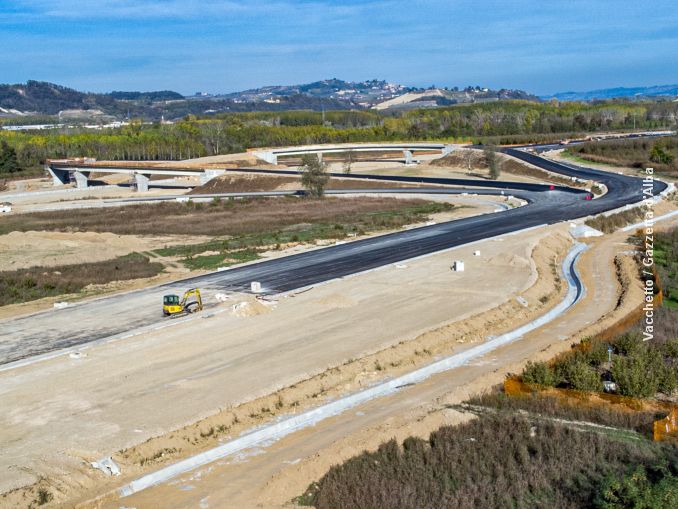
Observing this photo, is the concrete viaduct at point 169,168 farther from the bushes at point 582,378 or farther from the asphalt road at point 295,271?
the bushes at point 582,378

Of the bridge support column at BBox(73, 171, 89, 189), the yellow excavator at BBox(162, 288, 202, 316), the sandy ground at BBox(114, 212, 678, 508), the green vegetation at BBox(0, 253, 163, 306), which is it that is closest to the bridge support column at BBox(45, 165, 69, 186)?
the bridge support column at BBox(73, 171, 89, 189)

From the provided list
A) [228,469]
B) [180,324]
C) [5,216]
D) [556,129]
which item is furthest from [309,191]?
[556,129]

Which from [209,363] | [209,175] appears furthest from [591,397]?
[209,175]

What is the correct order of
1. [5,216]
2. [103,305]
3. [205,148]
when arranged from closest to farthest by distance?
[103,305]
[5,216]
[205,148]

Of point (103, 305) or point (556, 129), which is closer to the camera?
point (103, 305)

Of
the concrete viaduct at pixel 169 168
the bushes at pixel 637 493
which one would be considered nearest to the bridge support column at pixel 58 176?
the concrete viaduct at pixel 169 168

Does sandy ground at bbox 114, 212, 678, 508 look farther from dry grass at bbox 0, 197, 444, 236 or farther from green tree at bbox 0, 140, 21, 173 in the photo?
green tree at bbox 0, 140, 21, 173

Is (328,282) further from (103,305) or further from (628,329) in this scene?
(628,329)

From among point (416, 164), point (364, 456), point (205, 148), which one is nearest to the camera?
point (364, 456)
